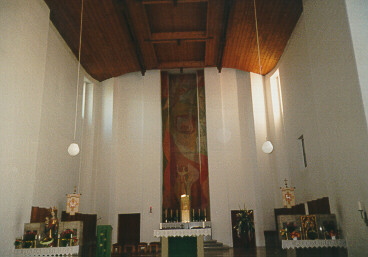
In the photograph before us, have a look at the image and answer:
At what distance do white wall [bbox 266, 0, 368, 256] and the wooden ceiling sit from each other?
3.15 ft

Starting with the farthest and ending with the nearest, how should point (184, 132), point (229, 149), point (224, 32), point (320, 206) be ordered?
1. point (184, 132)
2. point (229, 149)
3. point (224, 32)
4. point (320, 206)

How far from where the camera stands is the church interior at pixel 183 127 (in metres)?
7.43

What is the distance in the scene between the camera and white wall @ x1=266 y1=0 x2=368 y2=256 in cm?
677

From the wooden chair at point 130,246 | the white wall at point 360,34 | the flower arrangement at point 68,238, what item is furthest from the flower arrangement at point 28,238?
the white wall at point 360,34

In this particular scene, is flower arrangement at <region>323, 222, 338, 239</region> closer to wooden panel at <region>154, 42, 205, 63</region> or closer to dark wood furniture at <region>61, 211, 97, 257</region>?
dark wood furniture at <region>61, 211, 97, 257</region>

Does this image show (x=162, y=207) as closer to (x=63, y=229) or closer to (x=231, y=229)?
(x=231, y=229)

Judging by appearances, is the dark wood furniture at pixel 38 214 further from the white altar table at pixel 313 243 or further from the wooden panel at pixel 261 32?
the wooden panel at pixel 261 32

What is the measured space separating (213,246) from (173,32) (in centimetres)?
762

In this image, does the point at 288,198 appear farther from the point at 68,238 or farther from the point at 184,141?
the point at 184,141

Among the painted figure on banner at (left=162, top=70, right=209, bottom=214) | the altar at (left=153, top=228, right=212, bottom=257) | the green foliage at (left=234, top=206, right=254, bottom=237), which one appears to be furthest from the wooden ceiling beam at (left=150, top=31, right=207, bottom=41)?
the altar at (left=153, top=228, right=212, bottom=257)

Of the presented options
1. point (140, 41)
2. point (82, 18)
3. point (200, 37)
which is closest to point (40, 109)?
point (82, 18)

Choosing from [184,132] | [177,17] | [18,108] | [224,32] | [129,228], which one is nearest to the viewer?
[18,108]

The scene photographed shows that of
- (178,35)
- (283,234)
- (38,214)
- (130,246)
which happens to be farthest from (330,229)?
(178,35)

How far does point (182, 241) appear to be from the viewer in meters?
8.62
